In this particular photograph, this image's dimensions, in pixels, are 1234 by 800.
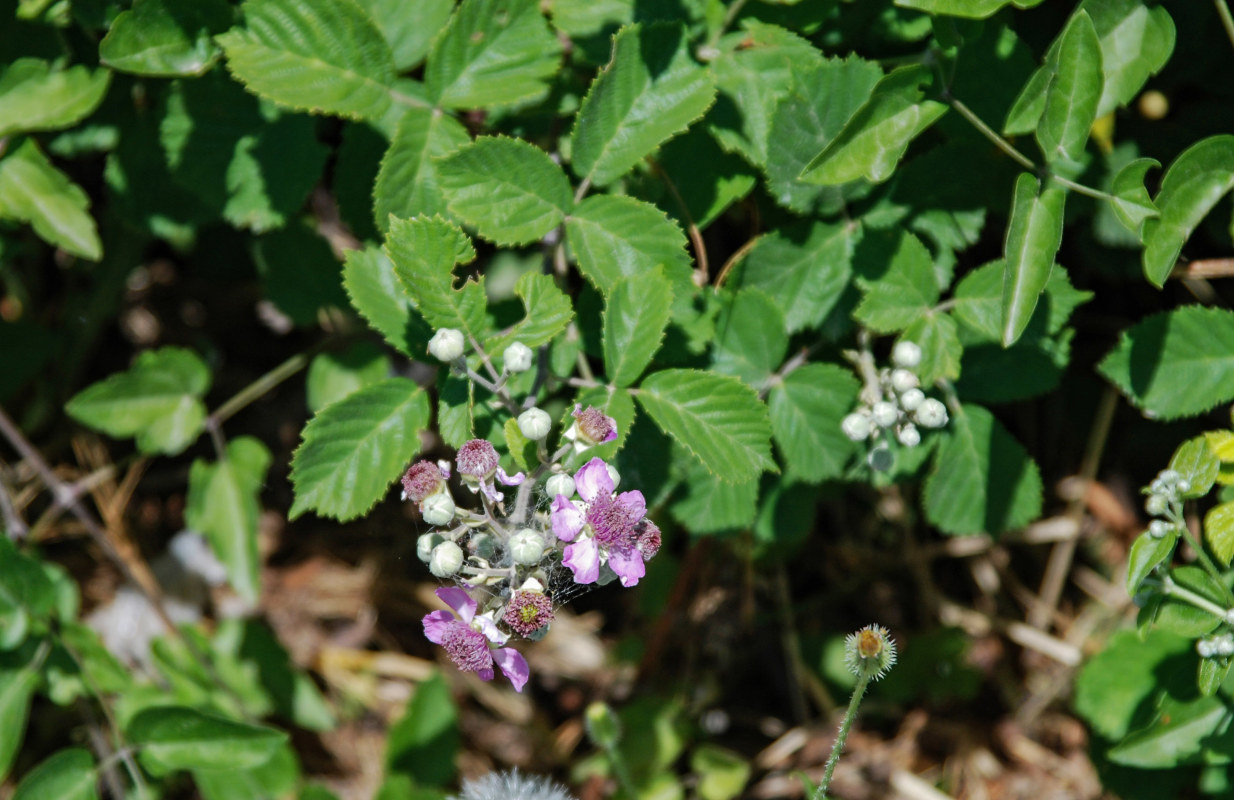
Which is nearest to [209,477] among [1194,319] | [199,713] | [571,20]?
[199,713]

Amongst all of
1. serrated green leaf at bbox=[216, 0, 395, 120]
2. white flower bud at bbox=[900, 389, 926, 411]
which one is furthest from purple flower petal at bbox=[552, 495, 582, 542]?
serrated green leaf at bbox=[216, 0, 395, 120]

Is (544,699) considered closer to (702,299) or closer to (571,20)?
(702,299)

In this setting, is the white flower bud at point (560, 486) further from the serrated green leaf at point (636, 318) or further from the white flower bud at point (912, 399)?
the white flower bud at point (912, 399)

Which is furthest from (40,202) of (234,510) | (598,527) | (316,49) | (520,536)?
(598,527)

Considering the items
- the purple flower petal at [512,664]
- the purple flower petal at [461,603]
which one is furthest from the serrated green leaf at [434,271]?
the purple flower petal at [512,664]

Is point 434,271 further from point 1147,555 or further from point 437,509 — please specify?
point 1147,555

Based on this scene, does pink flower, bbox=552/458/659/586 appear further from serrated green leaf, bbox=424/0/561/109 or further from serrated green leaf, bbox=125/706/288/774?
serrated green leaf, bbox=125/706/288/774
